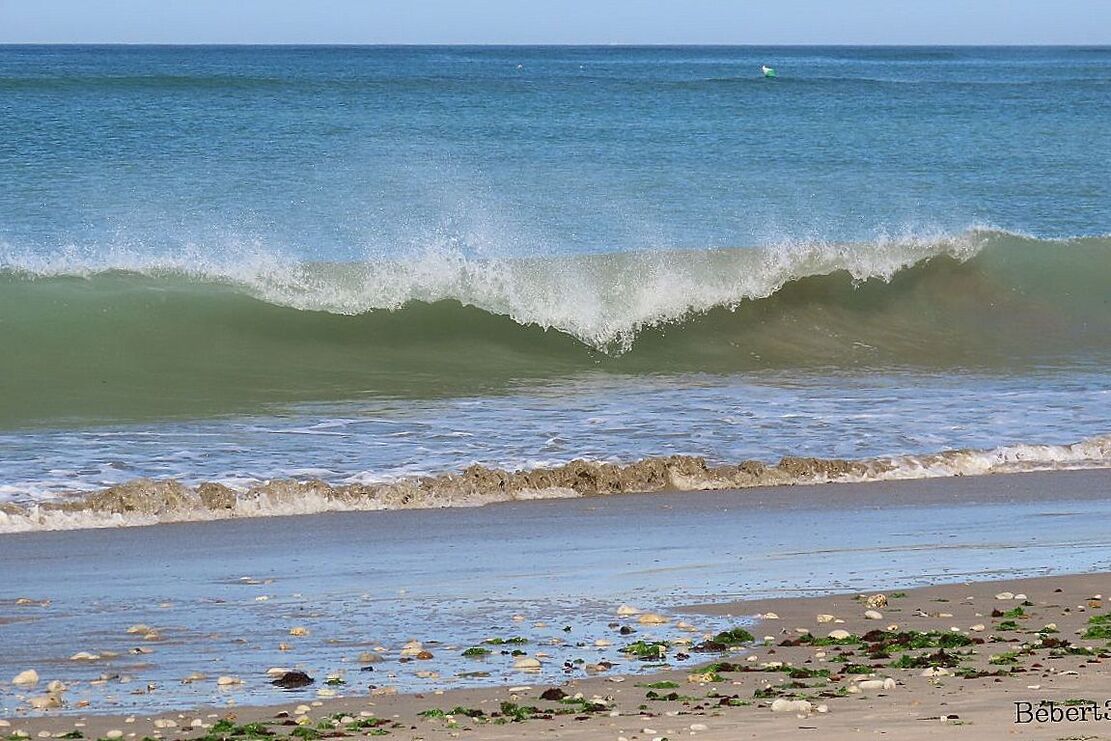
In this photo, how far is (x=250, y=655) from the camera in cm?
481

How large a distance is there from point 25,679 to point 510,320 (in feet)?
31.7

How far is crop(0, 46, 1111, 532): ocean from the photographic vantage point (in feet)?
28.3

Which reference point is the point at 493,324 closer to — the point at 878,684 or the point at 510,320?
the point at 510,320

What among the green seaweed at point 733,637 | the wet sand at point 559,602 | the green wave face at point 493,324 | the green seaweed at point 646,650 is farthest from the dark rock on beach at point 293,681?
the green wave face at point 493,324

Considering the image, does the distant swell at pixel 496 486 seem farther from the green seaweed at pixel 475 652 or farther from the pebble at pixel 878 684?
the pebble at pixel 878 684

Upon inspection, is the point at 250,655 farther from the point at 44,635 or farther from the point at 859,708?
the point at 859,708

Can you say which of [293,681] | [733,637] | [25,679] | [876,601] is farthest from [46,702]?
[876,601]

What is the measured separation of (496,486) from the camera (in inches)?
316

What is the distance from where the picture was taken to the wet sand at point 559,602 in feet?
13.6

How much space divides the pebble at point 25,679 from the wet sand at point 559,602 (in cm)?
4

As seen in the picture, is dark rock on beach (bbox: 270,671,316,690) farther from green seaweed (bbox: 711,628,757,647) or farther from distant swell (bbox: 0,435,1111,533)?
distant swell (bbox: 0,435,1111,533)

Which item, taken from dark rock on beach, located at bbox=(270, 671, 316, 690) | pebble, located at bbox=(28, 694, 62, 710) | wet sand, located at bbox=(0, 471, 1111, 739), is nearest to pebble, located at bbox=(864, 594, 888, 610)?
wet sand, located at bbox=(0, 471, 1111, 739)

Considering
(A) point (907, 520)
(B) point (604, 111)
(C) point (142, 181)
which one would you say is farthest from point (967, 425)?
(B) point (604, 111)

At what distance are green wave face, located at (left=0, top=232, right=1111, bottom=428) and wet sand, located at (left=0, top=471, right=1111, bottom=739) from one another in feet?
12.6
